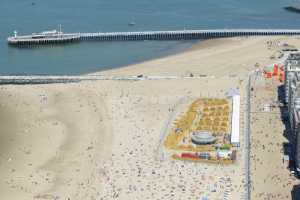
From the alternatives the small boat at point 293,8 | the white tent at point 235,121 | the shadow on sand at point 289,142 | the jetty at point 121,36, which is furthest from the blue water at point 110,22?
the shadow on sand at point 289,142

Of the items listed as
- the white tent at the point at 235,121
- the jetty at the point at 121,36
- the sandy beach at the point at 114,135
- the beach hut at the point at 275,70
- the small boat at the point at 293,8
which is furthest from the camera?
the small boat at the point at 293,8

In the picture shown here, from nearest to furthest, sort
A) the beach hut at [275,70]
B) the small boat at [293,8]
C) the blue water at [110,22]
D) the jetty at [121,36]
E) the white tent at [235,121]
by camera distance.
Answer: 1. the white tent at [235,121]
2. the beach hut at [275,70]
3. the blue water at [110,22]
4. the jetty at [121,36]
5. the small boat at [293,8]

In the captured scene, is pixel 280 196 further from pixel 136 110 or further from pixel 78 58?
pixel 78 58

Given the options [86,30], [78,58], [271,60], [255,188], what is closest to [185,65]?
[271,60]

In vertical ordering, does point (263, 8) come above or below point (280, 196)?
above

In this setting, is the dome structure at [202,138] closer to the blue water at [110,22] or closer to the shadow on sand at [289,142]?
the shadow on sand at [289,142]

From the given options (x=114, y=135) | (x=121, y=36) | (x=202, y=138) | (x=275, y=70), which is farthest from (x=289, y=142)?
(x=121, y=36)

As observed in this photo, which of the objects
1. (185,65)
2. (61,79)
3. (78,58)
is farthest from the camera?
(78,58)
